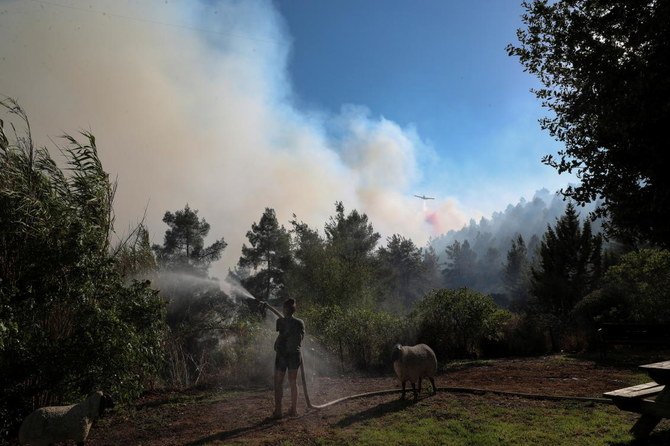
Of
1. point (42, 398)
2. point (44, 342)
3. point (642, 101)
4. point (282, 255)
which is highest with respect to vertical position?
point (282, 255)

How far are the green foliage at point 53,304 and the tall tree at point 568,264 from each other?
116ft

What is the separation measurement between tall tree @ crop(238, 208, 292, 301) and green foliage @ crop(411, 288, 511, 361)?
3434 cm

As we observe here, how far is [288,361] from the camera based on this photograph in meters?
8.32

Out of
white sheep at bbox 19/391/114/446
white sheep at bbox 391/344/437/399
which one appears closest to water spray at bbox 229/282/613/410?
white sheep at bbox 391/344/437/399

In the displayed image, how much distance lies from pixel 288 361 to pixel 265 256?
43893 mm

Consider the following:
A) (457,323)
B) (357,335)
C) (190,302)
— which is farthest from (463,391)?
(190,302)

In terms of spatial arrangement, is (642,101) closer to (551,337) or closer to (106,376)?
(106,376)

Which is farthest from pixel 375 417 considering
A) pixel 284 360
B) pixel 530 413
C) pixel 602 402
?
pixel 602 402

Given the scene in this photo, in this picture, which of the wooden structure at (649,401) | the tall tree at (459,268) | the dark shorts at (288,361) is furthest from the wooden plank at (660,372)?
the tall tree at (459,268)

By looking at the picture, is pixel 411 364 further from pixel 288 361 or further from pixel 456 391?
pixel 288 361

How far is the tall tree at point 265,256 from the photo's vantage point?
50.2 metres

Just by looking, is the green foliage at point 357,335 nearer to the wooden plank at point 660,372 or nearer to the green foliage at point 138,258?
the green foliage at point 138,258

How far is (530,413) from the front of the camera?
753 centimetres

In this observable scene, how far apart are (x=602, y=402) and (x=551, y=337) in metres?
11.6
